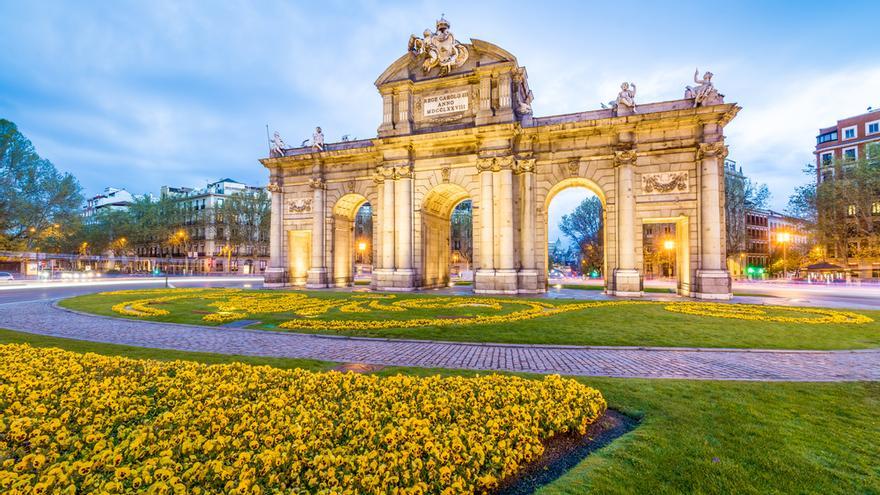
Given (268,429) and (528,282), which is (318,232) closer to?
(528,282)

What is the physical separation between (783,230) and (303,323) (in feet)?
243

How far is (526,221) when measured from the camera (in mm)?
28734

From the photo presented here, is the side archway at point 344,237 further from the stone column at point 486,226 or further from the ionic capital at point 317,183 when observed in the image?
the stone column at point 486,226

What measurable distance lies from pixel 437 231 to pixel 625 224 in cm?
1528

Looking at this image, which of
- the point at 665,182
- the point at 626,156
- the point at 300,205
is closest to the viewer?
the point at 626,156

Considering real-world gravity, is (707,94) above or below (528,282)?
above

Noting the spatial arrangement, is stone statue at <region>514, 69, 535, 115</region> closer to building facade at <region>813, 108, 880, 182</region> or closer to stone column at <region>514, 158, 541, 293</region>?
stone column at <region>514, 158, 541, 293</region>

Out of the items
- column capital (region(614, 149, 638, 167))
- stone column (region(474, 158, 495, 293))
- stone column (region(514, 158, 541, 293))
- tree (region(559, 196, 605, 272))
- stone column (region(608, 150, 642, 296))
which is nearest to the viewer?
stone column (region(608, 150, 642, 296))

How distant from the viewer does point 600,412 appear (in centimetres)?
634

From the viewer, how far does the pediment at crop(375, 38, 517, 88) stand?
94.5 feet

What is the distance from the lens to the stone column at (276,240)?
118 feet

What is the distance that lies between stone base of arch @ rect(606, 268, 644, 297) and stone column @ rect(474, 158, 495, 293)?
842 centimetres

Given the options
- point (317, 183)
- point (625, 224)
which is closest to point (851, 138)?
point (625, 224)

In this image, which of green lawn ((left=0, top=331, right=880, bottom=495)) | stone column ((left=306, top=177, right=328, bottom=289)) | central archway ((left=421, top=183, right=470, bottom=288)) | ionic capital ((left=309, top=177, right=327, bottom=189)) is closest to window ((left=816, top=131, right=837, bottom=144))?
central archway ((left=421, top=183, right=470, bottom=288))
